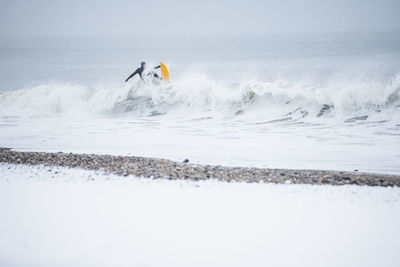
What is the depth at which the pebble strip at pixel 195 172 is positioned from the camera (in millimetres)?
7559

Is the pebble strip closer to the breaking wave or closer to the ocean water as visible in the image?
the ocean water

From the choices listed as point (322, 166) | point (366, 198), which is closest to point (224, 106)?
point (322, 166)

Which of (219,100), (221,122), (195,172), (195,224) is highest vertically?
(219,100)

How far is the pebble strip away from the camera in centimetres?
756

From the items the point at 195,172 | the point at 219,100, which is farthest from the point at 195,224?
the point at 219,100

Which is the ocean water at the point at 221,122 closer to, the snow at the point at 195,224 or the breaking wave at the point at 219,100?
the breaking wave at the point at 219,100

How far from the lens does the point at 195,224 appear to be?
5.36m

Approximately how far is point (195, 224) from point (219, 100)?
47.9ft

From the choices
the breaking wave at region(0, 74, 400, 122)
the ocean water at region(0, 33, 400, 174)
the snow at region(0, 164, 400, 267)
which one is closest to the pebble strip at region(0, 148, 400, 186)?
the snow at region(0, 164, 400, 267)

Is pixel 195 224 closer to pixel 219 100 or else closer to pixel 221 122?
pixel 221 122

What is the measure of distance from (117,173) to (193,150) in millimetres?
4097

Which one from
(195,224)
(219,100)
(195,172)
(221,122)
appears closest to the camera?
(195,224)

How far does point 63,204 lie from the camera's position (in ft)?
19.6

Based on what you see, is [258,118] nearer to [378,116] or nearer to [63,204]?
[378,116]
